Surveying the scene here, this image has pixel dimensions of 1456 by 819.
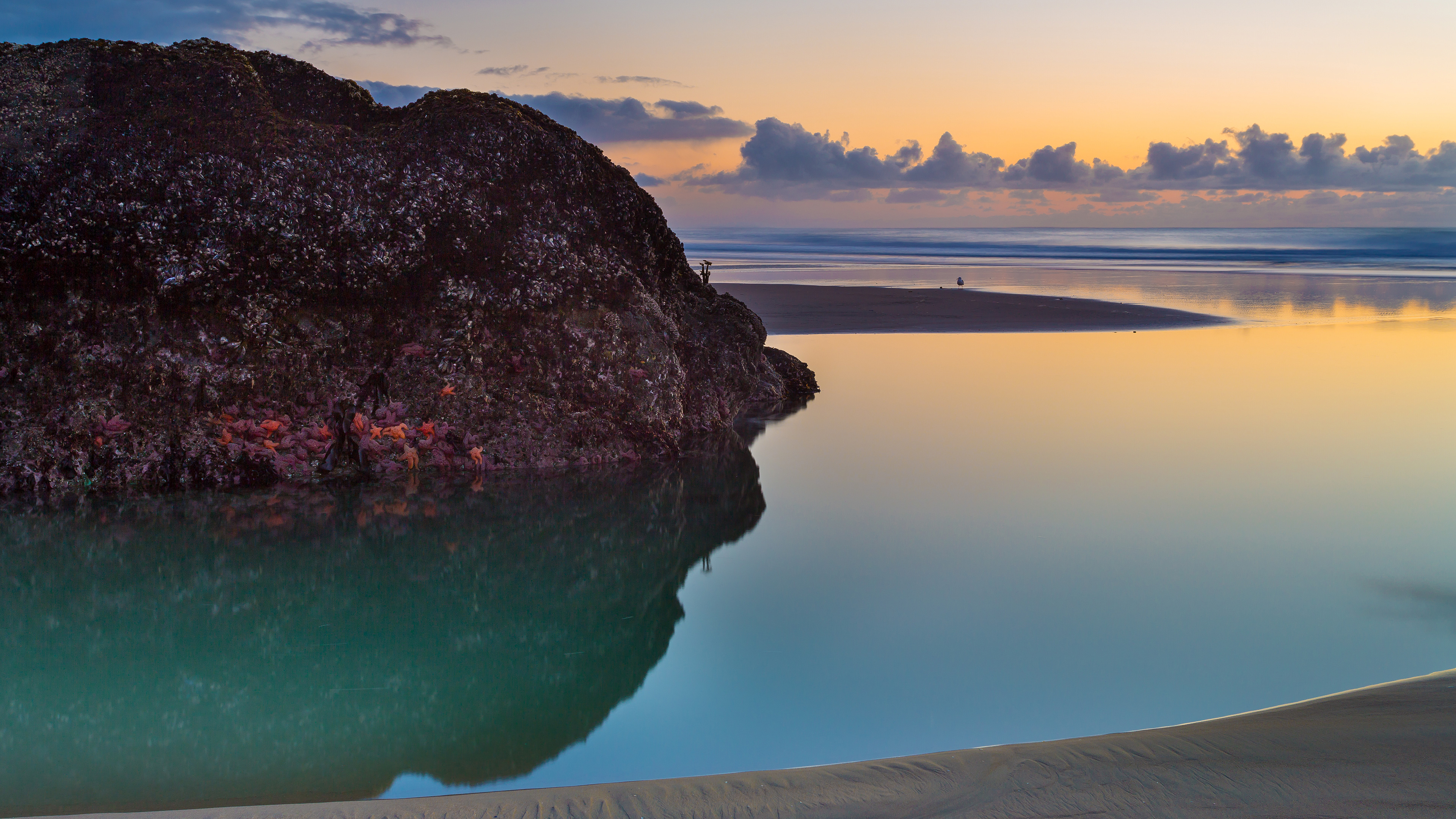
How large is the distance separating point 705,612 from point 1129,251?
7075cm

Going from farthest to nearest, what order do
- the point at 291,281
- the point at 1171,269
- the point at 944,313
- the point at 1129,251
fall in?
the point at 1129,251 → the point at 1171,269 → the point at 944,313 → the point at 291,281

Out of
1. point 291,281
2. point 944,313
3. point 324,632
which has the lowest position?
point 324,632

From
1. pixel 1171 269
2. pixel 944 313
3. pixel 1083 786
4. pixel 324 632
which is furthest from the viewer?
pixel 1171 269

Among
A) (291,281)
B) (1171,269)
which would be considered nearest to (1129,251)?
(1171,269)

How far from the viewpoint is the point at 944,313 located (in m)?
24.3

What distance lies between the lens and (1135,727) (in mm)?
4578

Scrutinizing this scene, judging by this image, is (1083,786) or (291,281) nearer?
(1083,786)

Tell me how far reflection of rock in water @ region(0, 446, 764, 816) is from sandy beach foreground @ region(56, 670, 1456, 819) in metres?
0.47

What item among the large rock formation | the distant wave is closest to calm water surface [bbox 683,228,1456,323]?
the distant wave

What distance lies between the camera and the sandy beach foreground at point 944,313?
21672mm

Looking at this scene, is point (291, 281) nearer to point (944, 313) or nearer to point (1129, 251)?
point (944, 313)

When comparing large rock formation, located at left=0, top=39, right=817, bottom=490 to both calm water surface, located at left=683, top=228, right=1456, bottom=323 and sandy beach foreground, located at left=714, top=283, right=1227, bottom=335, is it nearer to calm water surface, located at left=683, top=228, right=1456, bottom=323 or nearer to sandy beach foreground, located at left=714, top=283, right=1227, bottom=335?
sandy beach foreground, located at left=714, top=283, right=1227, bottom=335

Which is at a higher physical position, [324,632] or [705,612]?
[324,632]

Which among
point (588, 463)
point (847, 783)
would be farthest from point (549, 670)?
point (588, 463)
